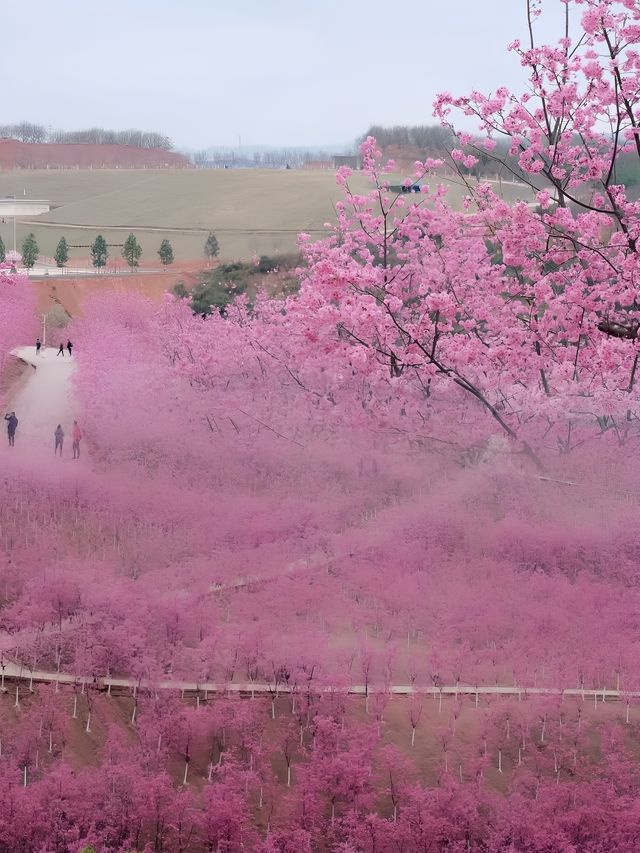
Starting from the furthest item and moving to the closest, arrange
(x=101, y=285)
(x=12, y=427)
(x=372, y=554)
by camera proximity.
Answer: (x=101, y=285) < (x=12, y=427) < (x=372, y=554)

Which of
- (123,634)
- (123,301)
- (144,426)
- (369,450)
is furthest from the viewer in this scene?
(123,301)

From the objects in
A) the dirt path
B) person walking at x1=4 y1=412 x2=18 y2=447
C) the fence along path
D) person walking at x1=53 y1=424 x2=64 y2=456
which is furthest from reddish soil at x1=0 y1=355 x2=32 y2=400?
the fence along path

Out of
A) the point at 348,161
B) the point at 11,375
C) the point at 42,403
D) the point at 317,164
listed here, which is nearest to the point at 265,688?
the point at 42,403

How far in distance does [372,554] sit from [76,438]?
259 cm

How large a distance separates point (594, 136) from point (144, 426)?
13.2ft

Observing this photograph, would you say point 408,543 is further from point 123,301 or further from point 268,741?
point 123,301

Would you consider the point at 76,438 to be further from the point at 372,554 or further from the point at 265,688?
the point at 265,688

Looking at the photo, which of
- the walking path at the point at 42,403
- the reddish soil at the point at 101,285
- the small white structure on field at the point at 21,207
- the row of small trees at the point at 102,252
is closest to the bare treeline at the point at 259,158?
the row of small trees at the point at 102,252

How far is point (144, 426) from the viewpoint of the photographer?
8734mm

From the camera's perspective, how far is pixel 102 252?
31.6 ft

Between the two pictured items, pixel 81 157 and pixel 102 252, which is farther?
pixel 81 157

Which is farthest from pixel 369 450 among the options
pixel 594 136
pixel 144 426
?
pixel 594 136

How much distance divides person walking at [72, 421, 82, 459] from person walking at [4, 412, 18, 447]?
455 millimetres

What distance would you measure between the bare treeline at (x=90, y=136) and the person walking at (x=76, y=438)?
8.01 feet
